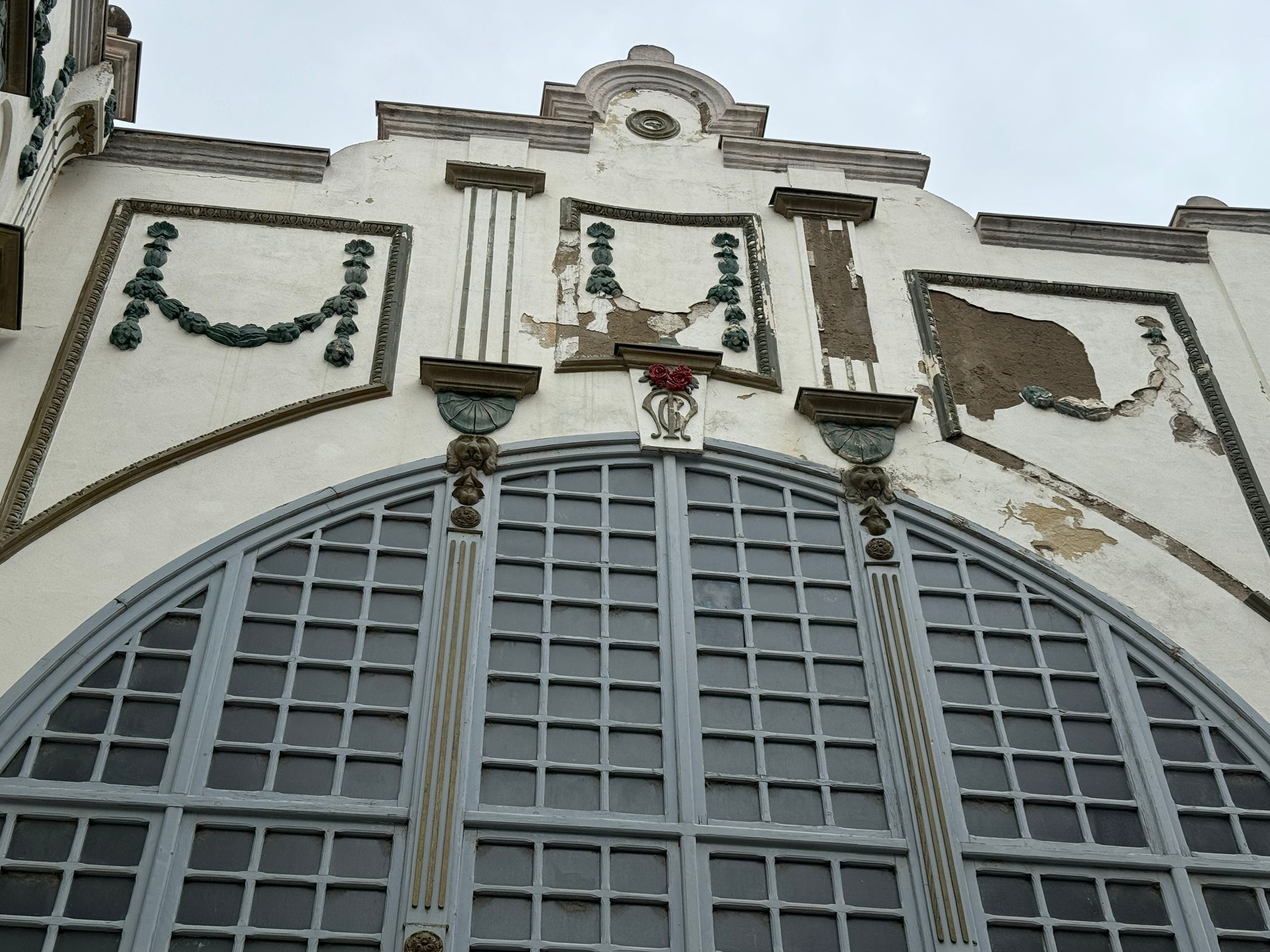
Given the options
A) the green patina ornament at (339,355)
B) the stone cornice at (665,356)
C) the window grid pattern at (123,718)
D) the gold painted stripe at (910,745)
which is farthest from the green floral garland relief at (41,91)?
the gold painted stripe at (910,745)

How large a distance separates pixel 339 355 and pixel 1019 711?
4008 millimetres

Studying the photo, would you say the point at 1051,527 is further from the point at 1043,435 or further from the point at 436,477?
the point at 436,477

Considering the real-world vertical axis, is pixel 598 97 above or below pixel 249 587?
above

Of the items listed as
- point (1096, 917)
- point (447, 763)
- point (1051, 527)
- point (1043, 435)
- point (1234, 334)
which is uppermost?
point (1234, 334)

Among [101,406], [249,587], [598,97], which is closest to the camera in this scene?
[249,587]

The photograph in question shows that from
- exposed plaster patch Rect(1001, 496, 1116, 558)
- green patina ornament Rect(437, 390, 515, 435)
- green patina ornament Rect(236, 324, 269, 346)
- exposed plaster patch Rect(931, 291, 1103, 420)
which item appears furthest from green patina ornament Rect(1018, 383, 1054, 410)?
green patina ornament Rect(236, 324, 269, 346)

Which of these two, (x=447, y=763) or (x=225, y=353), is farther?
(x=225, y=353)

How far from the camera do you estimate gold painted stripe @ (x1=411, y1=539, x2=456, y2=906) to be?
252 inches

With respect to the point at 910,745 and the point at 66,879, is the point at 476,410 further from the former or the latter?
the point at 66,879

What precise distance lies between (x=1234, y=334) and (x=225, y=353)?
607cm

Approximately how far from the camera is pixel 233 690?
6.98 meters

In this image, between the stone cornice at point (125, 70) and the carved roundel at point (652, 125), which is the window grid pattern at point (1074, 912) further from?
the stone cornice at point (125, 70)

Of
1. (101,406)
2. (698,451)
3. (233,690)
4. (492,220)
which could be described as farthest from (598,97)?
(233,690)

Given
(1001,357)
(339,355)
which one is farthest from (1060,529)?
(339,355)
